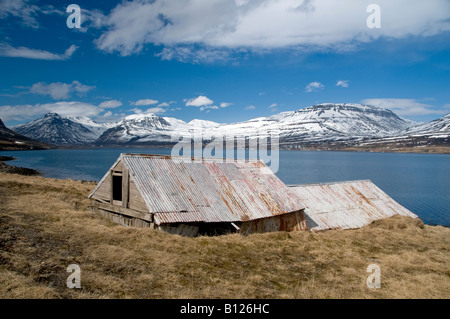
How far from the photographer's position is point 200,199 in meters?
18.9

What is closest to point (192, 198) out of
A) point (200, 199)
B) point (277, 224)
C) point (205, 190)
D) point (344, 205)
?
point (200, 199)

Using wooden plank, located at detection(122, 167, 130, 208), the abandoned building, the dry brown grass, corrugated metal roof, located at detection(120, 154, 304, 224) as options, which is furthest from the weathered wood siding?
wooden plank, located at detection(122, 167, 130, 208)

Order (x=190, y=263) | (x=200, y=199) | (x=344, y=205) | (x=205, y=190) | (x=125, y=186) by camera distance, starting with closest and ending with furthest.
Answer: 1. (x=190, y=263)
2. (x=125, y=186)
3. (x=200, y=199)
4. (x=205, y=190)
5. (x=344, y=205)

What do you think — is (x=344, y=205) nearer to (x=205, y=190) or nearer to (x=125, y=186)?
(x=205, y=190)

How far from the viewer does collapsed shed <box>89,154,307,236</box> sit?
1706 centimetres

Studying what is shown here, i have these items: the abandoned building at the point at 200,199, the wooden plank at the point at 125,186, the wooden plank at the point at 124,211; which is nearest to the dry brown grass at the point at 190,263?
the wooden plank at the point at 124,211

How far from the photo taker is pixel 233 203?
20016 millimetres

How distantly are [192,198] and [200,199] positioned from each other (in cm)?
57

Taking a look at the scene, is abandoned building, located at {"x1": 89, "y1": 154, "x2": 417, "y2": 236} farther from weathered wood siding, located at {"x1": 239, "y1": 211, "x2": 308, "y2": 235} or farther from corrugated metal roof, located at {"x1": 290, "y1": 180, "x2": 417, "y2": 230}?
corrugated metal roof, located at {"x1": 290, "y1": 180, "x2": 417, "y2": 230}

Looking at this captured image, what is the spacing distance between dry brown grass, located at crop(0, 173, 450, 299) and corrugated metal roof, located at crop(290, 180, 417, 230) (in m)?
7.36

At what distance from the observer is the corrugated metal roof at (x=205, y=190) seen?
17297mm

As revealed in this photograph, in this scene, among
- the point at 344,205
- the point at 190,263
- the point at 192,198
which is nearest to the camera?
the point at 190,263

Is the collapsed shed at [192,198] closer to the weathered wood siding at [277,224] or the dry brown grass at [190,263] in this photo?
the weathered wood siding at [277,224]
